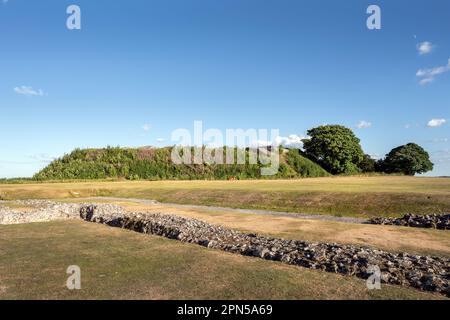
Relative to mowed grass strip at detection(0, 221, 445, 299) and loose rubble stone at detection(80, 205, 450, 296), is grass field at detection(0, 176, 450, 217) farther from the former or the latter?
mowed grass strip at detection(0, 221, 445, 299)

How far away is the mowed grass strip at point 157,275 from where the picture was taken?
9.89 meters

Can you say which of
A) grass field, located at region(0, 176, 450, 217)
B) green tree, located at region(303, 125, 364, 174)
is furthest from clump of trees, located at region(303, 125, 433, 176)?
Answer: grass field, located at region(0, 176, 450, 217)

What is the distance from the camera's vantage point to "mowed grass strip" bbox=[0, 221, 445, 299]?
9891 mm

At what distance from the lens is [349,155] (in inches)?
3361

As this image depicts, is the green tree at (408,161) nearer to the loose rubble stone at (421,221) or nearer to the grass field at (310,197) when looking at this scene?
the grass field at (310,197)

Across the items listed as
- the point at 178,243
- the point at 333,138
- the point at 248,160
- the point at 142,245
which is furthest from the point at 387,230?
the point at 333,138

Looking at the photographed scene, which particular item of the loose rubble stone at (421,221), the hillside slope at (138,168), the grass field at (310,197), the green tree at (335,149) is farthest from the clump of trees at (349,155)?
the loose rubble stone at (421,221)

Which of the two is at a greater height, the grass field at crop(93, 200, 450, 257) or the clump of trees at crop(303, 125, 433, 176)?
the clump of trees at crop(303, 125, 433, 176)

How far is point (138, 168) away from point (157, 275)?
203 feet

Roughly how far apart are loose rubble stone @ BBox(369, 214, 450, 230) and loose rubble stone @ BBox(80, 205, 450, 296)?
980 centimetres
